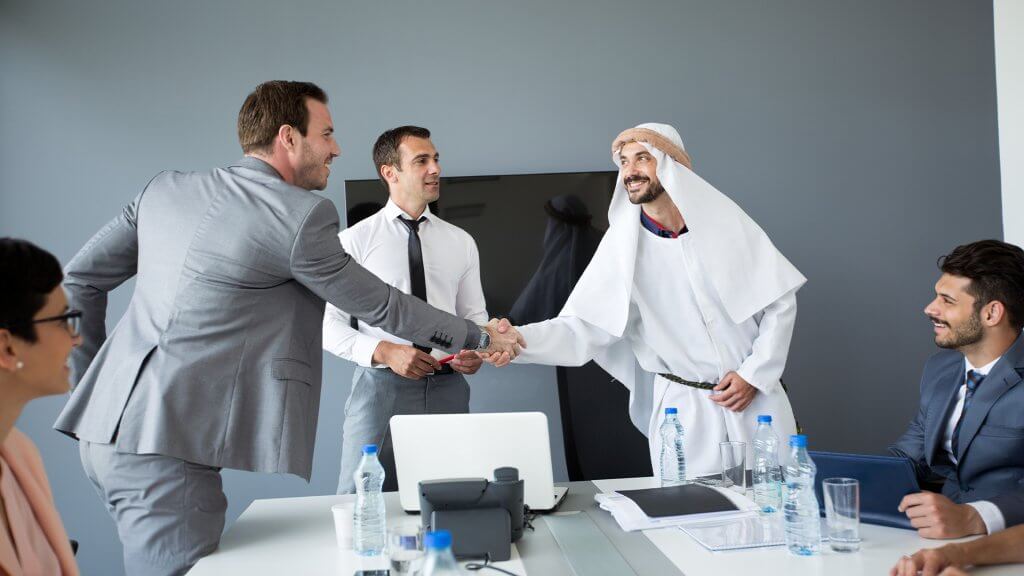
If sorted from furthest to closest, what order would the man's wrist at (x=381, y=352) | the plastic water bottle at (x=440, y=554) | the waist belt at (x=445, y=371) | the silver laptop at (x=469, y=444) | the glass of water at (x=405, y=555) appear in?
1. the waist belt at (x=445, y=371)
2. the man's wrist at (x=381, y=352)
3. the silver laptop at (x=469, y=444)
4. the glass of water at (x=405, y=555)
5. the plastic water bottle at (x=440, y=554)

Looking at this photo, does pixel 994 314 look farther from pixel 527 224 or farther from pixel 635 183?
pixel 527 224

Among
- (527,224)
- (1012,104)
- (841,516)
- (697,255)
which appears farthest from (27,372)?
(1012,104)

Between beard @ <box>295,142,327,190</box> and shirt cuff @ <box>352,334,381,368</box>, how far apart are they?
802mm

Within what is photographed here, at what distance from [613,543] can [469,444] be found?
42 centimetres

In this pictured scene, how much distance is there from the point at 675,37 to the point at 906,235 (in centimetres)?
155

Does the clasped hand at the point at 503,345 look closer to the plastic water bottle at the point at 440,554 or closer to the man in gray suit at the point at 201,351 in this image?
the man in gray suit at the point at 201,351

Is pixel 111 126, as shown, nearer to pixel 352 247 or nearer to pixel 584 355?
pixel 352 247

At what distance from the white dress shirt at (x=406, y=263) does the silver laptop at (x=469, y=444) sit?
1223mm

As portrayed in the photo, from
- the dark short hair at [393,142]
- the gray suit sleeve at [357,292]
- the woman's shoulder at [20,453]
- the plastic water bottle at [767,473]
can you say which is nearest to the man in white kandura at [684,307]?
the gray suit sleeve at [357,292]

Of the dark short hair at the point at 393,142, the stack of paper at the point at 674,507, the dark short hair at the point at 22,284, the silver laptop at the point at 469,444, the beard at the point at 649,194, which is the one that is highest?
the dark short hair at the point at 393,142

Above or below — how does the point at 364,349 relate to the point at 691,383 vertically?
above

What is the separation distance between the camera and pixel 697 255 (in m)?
3.10

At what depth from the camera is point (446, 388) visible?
3354 millimetres

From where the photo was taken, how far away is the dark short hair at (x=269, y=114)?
8.06 feet
